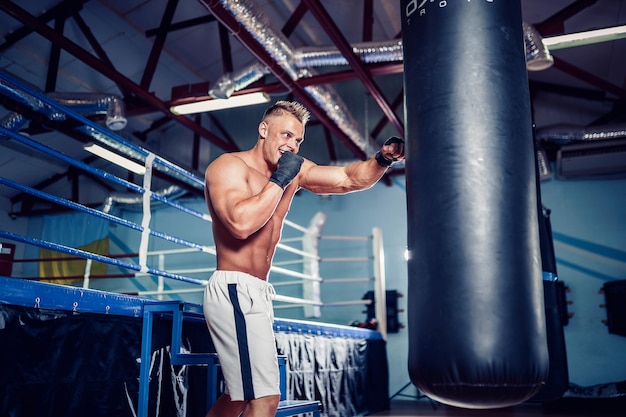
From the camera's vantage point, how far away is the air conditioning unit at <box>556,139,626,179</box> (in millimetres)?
6609

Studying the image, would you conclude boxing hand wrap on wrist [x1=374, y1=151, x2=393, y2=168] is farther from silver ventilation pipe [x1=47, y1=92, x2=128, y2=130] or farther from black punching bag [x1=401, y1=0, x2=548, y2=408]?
silver ventilation pipe [x1=47, y1=92, x2=128, y2=130]

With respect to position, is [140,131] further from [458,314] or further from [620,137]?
[458,314]

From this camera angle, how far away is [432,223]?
4.77 feet

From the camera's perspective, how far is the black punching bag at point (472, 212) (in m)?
1.33

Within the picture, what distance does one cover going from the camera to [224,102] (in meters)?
5.88

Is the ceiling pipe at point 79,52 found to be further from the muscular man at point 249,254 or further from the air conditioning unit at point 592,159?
the air conditioning unit at point 592,159

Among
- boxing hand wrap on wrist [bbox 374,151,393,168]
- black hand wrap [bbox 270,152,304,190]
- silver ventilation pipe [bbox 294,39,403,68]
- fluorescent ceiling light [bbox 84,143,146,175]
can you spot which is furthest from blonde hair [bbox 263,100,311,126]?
silver ventilation pipe [bbox 294,39,403,68]

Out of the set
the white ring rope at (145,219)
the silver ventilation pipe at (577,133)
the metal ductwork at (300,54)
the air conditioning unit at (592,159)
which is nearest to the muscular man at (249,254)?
the white ring rope at (145,219)

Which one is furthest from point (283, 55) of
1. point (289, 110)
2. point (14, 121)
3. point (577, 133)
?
point (577, 133)

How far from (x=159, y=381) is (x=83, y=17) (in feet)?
18.3

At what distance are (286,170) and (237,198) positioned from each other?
196 mm

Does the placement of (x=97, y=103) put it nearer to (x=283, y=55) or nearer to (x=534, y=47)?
(x=283, y=55)

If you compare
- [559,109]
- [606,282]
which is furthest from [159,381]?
[559,109]

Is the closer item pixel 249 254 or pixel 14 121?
pixel 249 254
